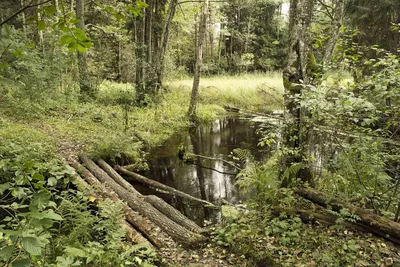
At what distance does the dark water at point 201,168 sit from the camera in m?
7.28

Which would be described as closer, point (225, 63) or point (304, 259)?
point (304, 259)

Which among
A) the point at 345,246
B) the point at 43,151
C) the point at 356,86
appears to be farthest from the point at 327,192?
the point at 43,151

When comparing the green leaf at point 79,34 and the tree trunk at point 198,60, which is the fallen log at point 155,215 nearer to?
the green leaf at point 79,34

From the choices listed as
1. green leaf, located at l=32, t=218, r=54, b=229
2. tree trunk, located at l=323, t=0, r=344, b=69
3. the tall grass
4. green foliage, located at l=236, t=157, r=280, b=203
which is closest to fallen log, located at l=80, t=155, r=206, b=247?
green foliage, located at l=236, t=157, r=280, b=203

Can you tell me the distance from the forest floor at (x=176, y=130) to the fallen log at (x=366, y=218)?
13cm

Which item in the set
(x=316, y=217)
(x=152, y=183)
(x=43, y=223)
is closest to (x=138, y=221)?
(x=152, y=183)

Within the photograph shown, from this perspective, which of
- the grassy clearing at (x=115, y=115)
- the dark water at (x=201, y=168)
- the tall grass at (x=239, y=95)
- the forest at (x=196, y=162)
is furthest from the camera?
the tall grass at (x=239, y=95)

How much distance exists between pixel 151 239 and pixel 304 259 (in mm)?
2509

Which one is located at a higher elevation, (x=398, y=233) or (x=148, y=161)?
(x=398, y=233)

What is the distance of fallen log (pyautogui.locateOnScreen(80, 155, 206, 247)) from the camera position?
4.70 metres

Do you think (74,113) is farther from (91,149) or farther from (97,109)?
(91,149)

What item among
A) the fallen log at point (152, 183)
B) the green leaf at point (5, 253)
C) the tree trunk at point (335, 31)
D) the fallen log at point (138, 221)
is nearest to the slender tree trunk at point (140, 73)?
the fallen log at point (152, 183)

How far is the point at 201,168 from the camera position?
9406mm

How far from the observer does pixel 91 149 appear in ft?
26.9
